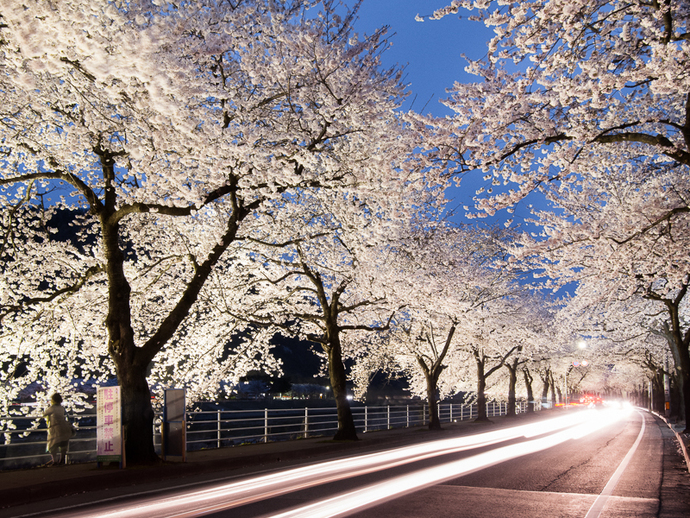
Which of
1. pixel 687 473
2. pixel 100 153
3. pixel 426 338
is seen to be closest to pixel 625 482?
pixel 687 473

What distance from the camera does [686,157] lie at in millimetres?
9062

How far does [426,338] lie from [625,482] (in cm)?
2082

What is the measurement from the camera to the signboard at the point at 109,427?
11055mm

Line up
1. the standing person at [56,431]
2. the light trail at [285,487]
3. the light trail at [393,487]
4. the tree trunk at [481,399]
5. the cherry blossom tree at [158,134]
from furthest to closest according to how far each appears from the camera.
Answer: the tree trunk at [481,399] < the standing person at [56,431] < the cherry blossom tree at [158,134] < the light trail at [285,487] < the light trail at [393,487]

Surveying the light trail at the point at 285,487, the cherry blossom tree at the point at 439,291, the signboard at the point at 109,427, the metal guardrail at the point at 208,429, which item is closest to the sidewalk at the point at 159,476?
the signboard at the point at 109,427

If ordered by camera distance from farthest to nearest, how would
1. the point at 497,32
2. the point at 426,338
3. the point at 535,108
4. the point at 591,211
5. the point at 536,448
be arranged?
the point at 426,338 → the point at 591,211 → the point at 536,448 → the point at 535,108 → the point at 497,32

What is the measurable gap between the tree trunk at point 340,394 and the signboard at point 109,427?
9.21 m

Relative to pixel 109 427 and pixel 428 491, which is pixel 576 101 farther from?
pixel 109 427

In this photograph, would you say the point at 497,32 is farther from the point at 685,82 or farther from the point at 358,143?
the point at 358,143

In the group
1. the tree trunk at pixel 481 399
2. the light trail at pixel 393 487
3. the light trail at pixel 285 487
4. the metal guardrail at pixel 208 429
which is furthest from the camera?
the tree trunk at pixel 481 399

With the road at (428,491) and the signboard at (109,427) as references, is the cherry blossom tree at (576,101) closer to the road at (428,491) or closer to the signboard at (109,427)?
the road at (428,491)

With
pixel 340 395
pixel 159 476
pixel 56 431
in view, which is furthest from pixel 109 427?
pixel 340 395

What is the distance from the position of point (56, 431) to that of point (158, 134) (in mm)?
7662

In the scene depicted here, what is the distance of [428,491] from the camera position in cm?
841
